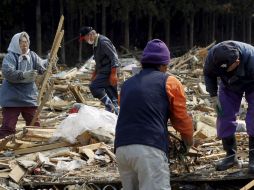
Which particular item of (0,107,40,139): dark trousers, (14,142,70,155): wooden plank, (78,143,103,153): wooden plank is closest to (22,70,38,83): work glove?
(0,107,40,139): dark trousers

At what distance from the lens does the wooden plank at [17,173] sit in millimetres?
7547

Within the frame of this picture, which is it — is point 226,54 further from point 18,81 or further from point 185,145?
point 18,81

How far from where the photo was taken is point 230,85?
23.4 ft

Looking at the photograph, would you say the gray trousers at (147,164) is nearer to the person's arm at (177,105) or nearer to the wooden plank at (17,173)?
the person's arm at (177,105)

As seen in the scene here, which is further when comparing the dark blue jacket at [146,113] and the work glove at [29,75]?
the work glove at [29,75]

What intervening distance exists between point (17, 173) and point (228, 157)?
249 cm

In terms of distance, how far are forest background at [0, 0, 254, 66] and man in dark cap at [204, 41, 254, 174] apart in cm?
2070

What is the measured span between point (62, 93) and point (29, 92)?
6.12 meters

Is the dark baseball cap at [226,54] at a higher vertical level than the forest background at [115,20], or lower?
higher

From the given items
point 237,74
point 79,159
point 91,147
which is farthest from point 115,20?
point 237,74

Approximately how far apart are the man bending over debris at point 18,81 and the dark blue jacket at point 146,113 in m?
3.60

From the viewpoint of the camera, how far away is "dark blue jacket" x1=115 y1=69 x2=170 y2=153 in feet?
18.3

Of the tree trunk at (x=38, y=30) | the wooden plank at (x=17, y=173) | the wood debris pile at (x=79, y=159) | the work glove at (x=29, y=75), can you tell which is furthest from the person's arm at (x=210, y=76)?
the tree trunk at (x=38, y=30)

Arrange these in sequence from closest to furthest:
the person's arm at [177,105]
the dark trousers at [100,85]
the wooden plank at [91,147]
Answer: the person's arm at [177,105]
the wooden plank at [91,147]
the dark trousers at [100,85]
